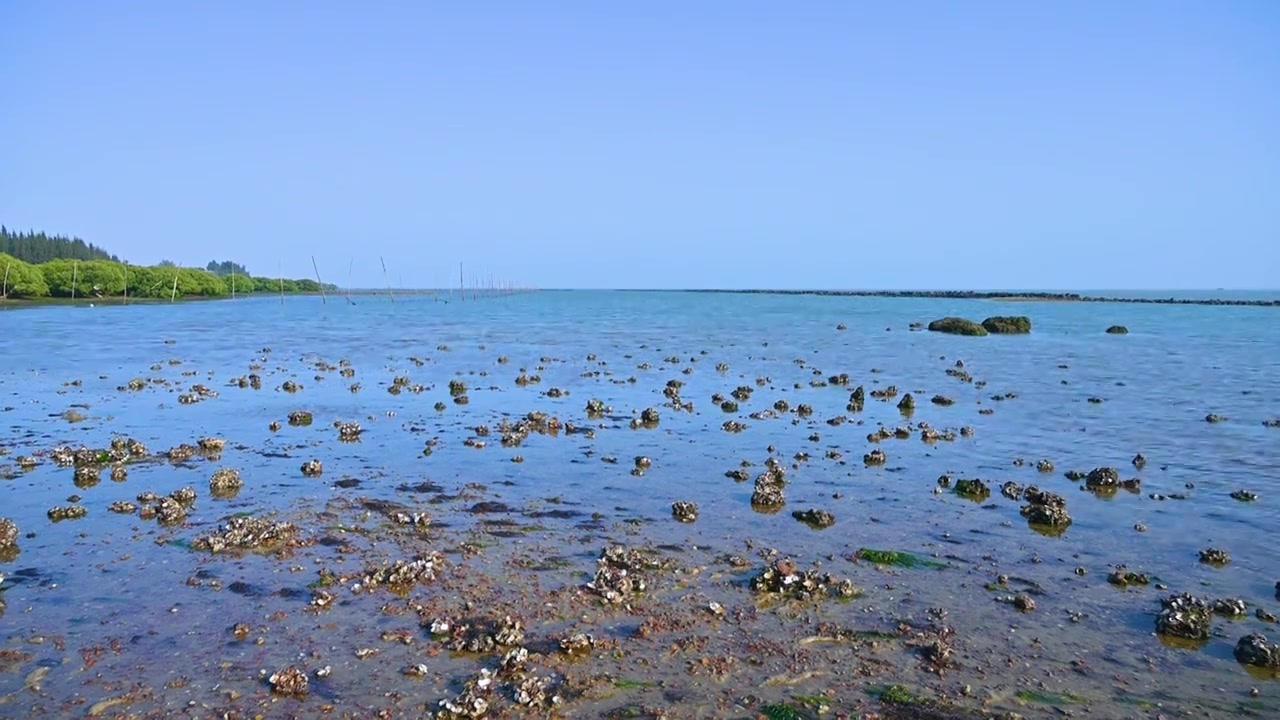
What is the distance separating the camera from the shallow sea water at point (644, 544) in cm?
934

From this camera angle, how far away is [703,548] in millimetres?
14039

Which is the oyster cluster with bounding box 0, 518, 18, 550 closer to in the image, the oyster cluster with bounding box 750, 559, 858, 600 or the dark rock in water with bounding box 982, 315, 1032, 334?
the oyster cluster with bounding box 750, 559, 858, 600

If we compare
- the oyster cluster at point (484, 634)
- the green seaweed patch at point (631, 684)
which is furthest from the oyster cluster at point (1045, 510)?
the oyster cluster at point (484, 634)

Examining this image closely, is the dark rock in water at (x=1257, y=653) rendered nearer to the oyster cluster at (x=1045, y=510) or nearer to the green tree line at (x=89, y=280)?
the oyster cluster at (x=1045, y=510)

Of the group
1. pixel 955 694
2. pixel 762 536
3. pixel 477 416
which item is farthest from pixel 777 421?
pixel 955 694

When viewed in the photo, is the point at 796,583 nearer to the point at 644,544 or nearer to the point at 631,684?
the point at 644,544

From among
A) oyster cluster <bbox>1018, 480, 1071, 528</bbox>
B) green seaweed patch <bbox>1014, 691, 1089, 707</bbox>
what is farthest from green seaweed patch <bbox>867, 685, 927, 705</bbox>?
oyster cluster <bbox>1018, 480, 1071, 528</bbox>

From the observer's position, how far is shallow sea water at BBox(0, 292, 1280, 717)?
9336 millimetres

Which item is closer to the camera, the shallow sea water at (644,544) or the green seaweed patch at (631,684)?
the green seaweed patch at (631,684)

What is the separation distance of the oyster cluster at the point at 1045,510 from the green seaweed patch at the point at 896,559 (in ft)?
12.5

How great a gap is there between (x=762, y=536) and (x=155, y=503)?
1223cm

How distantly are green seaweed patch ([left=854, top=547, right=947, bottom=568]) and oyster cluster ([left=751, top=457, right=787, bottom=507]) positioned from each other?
3138mm

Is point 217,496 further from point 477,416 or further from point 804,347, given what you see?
point 804,347

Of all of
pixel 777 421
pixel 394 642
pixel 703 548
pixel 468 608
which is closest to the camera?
pixel 394 642
